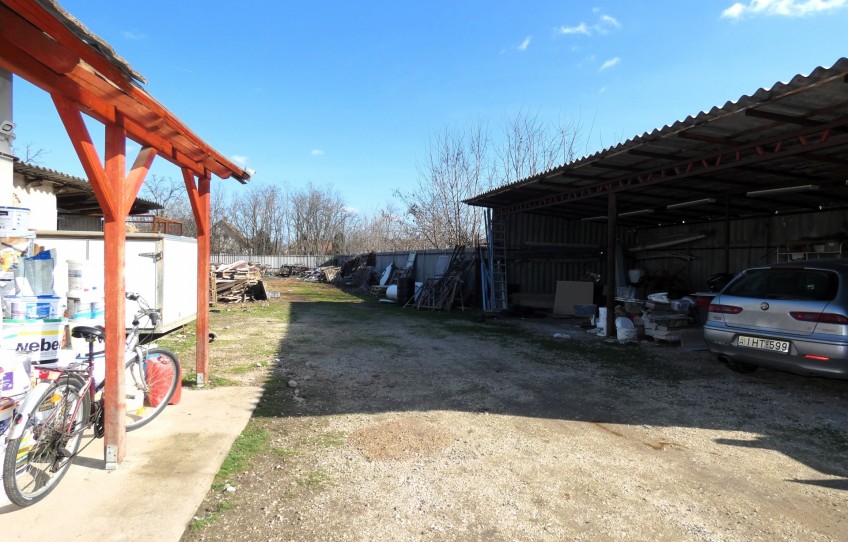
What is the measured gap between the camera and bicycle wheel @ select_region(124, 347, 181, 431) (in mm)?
3992

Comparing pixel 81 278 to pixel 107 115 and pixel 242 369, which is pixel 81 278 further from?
pixel 242 369

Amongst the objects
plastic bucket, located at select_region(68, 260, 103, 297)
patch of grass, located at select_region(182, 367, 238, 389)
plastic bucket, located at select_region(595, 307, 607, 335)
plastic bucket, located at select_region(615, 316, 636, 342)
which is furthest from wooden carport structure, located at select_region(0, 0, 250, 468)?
plastic bucket, located at select_region(595, 307, 607, 335)

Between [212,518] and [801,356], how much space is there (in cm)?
586

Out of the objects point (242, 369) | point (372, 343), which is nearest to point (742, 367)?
point (372, 343)

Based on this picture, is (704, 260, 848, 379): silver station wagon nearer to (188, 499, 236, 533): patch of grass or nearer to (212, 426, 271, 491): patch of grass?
(212, 426, 271, 491): patch of grass

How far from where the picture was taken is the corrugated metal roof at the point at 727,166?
5.54 metres

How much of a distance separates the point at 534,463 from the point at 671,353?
5535 millimetres

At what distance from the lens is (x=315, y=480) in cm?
329

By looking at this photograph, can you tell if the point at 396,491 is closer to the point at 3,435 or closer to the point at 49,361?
the point at 3,435

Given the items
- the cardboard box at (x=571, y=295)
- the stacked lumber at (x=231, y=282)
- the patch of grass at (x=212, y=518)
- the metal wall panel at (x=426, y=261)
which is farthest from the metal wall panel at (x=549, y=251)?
the patch of grass at (x=212, y=518)

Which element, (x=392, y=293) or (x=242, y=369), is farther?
(x=392, y=293)

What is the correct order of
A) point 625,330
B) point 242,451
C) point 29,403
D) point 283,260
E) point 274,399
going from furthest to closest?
1. point 283,260
2. point 625,330
3. point 274,399
4. point 242,451
5. point 29,403

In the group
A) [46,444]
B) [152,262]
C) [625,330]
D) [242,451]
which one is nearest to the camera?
[46,444]

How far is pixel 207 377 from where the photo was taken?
18.2 feet
